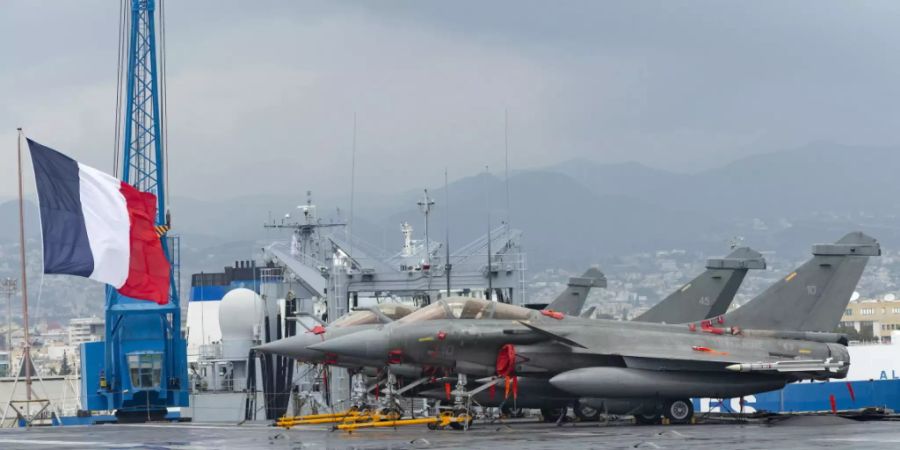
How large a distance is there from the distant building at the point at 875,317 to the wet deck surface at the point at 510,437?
10292 cm

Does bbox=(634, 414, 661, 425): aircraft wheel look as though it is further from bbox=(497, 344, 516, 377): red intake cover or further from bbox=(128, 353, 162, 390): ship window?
bbox=(128, 353, 162, 390): ship window

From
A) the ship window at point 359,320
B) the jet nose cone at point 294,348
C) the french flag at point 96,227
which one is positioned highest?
the french flag at point 96,227

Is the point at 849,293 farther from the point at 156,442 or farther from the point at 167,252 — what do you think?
the point at 167,252

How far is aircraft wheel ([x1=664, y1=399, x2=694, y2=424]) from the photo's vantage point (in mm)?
24703

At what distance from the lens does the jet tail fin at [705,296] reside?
103 ft

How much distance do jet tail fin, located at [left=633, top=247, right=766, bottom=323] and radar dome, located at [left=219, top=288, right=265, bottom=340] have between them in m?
25.8

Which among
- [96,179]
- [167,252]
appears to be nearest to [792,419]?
[96,179]

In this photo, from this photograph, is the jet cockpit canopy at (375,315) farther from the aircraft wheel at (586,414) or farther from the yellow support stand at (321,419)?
the aircraft wheel at (586,414)

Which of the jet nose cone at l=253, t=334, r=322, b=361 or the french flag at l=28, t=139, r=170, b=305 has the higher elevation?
the french flag at l=28, t=139, r=170, b=305

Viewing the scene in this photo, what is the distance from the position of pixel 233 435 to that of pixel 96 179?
786cm

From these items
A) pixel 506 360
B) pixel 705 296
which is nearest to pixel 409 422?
pixel 506 360

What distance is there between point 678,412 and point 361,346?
6419 millimetres

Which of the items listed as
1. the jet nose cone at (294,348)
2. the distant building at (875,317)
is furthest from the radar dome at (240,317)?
the distant building at (875,317)

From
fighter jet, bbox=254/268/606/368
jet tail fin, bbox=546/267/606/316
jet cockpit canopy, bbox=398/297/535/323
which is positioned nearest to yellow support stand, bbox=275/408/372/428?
fighter jet, bbox=254/268/606/368
